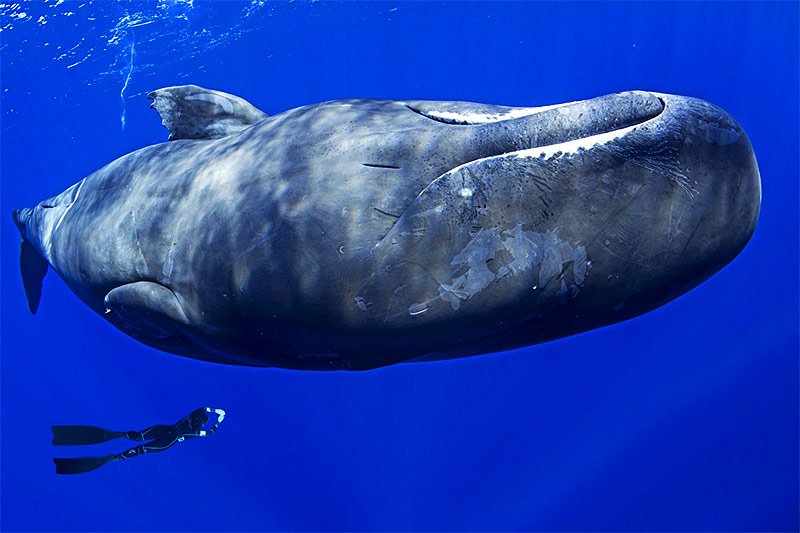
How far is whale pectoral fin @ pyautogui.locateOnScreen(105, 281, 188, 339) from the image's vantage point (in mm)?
3789

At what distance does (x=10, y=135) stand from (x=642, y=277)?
111ft

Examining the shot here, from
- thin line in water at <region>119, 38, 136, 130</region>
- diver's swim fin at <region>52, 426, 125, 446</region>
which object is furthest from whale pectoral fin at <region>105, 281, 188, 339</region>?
thin line in water at <region>119, 38, 136, 130</region>

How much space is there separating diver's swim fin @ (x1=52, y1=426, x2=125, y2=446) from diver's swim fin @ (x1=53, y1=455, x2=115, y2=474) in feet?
0.64

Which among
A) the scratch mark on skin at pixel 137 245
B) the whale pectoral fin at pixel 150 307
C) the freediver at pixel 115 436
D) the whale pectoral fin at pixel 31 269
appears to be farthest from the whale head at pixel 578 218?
the whale pectoral fin at pixel 31 269

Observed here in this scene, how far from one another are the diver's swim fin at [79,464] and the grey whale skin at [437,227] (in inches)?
120

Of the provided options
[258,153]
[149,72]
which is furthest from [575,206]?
[149,72]

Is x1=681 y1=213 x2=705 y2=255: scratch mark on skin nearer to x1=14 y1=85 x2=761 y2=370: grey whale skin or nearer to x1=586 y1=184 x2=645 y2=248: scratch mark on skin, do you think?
x1=14 y1=85 x2=761 y2=370: grey whale skin

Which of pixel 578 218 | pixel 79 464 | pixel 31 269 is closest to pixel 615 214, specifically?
pixel 578 218

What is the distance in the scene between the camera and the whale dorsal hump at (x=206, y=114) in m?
5.02

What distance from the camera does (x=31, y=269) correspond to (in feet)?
30.1

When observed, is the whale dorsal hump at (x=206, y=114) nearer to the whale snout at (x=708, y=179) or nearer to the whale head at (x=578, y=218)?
the whale head at (x=578, y=218)

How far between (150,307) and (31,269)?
6.67m

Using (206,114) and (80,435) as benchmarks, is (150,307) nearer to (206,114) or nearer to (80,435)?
(206,114)

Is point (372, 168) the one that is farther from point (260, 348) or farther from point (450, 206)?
point (260, 348)
